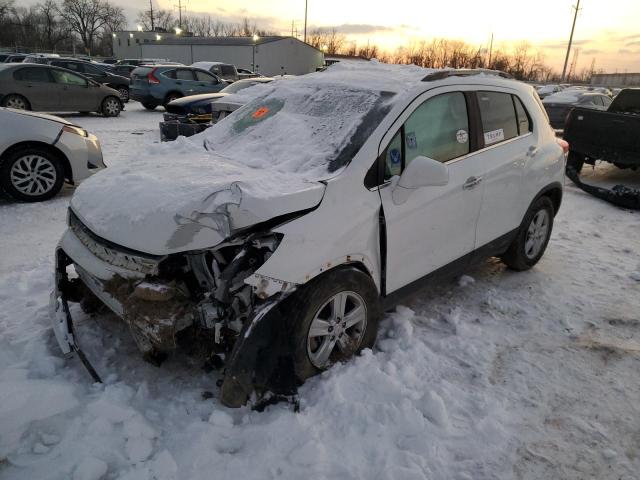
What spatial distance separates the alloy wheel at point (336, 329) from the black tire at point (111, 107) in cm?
1437

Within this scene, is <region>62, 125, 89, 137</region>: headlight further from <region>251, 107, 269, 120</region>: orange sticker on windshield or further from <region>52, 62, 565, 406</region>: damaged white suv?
<region>251, 107, 269, 120</region>: orange sticker on windshield

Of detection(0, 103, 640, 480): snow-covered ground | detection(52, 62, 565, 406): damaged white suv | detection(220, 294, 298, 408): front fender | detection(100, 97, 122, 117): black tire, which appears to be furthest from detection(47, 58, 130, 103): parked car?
detection(220, 294, 298, 408): front fender

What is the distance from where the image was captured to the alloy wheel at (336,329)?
2.77 meters

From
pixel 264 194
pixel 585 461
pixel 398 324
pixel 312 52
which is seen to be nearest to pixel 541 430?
pixel 585 461

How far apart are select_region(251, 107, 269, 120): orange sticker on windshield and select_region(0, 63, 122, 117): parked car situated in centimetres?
1197

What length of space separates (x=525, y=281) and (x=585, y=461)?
90.4 inches

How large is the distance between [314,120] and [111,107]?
44.8 ft

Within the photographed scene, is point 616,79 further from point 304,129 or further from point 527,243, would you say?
point 304,129

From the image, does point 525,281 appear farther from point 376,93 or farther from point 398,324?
point 376,93

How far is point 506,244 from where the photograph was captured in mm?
4293

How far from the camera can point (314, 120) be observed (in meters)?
3.38

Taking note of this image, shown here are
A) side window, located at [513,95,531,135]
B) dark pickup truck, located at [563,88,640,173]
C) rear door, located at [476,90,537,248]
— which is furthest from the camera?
dark pickup truck, located at [563,88,640,173]

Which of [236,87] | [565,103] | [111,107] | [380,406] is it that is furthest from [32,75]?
[565,103]

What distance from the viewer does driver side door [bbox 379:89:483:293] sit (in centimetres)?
306
